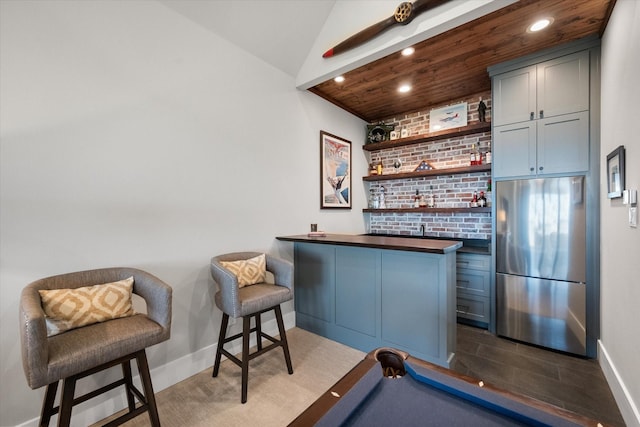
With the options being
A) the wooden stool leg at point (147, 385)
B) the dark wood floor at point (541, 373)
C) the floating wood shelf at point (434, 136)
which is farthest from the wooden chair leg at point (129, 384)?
the floating wood shelf at point (434, 136)

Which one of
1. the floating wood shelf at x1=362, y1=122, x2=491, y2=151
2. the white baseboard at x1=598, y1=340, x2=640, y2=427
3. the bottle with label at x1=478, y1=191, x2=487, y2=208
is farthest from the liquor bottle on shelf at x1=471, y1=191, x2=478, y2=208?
the white baseboard at x1=598, y1=340, x2=640, y2=427

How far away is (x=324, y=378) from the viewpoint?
2.06 meters

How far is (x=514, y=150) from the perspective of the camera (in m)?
2.67

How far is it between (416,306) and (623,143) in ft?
5.66

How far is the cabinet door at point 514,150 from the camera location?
258 centimetres

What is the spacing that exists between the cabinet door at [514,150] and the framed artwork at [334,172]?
1778 mm

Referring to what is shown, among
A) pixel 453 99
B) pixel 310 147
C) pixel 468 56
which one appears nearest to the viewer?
pixel 468 56

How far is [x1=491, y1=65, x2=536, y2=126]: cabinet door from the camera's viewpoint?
2578 millimetres

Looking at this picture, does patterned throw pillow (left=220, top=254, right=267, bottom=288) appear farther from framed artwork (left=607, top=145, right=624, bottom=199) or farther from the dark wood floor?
framed artwork (left=607, top=145, right=624, bottom=199)

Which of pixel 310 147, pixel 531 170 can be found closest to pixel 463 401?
pixel 531 170

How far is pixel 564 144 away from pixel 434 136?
4.34ft

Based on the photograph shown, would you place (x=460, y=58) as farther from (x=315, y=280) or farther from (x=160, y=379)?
(x=160, y=379)

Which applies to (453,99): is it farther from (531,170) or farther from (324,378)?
(324,378)

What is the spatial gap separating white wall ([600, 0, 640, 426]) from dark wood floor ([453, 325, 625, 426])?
0.10 meters
